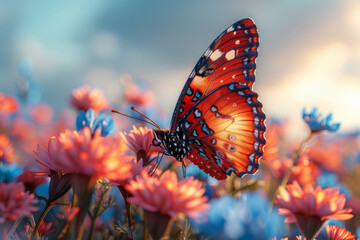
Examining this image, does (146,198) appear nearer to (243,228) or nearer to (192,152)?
(243,228)

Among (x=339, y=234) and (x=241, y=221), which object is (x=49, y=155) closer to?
(x=241, y=221)

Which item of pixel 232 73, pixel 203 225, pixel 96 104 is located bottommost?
pixel 203 225

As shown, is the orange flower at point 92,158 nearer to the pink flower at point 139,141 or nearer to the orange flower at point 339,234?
the pink flower at point 139,141

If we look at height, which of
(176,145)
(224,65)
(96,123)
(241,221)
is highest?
(224,65)

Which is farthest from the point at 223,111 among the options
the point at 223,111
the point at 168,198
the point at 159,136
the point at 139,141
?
the point at 168,198

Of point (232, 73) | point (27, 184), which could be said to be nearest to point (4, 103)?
point (27, 184)

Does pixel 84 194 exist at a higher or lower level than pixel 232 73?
lower

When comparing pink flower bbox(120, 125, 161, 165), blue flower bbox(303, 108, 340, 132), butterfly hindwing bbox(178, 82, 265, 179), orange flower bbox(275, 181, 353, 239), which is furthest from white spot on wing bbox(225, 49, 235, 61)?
orange flower bbox(275, 181, 353, 239)
